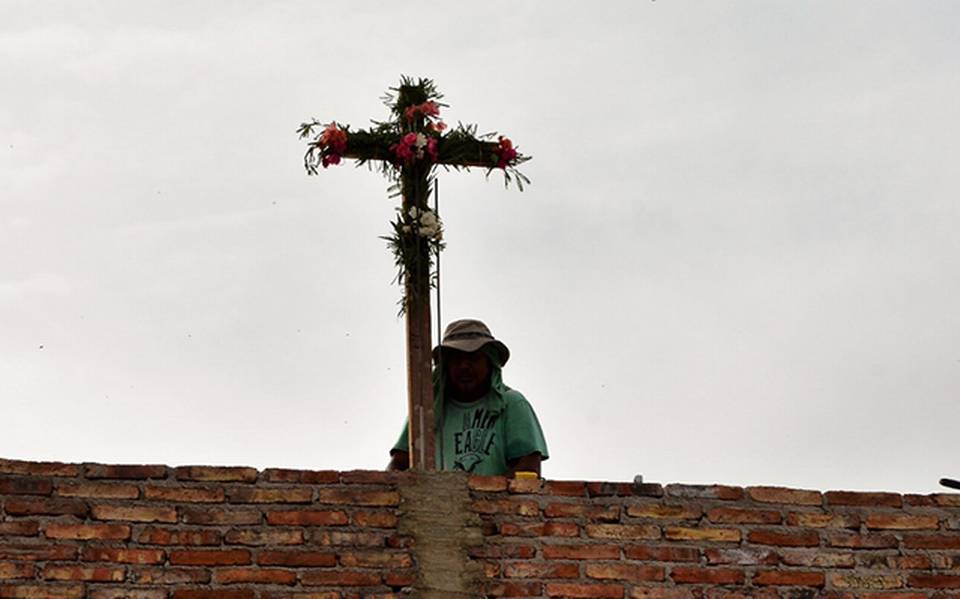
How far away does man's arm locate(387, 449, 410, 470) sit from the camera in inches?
269

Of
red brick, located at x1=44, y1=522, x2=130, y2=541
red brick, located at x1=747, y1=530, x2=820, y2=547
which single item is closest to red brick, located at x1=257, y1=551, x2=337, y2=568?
red brick, located at x1=44, y1=522, x2=130, y2=541

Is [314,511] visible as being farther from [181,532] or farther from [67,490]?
[67,490]

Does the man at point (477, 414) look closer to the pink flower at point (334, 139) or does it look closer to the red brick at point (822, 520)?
the pink flower at point (334, 139)

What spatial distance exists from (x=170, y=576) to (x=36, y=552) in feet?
1.56

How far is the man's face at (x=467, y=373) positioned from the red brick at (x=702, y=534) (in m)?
1.35

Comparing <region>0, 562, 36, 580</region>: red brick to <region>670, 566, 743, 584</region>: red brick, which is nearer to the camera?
<region>0, 562, 36, 580</region>: red brick

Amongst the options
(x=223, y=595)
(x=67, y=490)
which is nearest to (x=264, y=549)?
(x=223, y=595)

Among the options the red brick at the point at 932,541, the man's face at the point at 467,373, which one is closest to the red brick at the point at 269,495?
the man's face at the point at 467,373

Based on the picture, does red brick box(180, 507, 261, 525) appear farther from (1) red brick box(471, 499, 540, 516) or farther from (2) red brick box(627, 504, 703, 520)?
(2) red brick box(627, 504, 703, 520)

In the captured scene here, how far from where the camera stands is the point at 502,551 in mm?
5910

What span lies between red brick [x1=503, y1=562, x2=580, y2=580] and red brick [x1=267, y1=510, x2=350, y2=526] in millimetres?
637

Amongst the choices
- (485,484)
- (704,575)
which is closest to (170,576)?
(485,484)

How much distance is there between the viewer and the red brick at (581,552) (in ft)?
19.5

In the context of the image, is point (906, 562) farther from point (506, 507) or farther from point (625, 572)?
point (506, 507)
